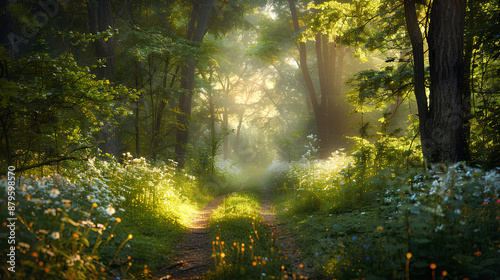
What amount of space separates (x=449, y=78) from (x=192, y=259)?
605 centimetres

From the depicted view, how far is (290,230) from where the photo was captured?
6.29 meters

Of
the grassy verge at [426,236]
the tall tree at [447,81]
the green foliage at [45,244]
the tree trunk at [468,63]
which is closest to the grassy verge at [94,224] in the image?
the green foliage at [45,244]

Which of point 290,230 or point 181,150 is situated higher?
point 181,150

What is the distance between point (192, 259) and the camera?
4680 mm

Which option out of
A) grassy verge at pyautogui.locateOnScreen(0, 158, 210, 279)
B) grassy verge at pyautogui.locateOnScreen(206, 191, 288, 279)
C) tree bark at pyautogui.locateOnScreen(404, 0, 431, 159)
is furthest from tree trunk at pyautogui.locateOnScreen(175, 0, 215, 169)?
tree bark at pyautogui.locateOnScreen(404, 0, 431, 159)

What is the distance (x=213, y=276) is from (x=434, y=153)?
5060 millimetres

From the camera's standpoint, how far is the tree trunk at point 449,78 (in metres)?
5.50

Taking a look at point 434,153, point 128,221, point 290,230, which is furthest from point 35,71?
point 434,153

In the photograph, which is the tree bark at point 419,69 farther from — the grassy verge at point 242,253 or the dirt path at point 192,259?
the dirt path at point 192,259

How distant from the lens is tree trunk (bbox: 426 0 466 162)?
18.1 feet

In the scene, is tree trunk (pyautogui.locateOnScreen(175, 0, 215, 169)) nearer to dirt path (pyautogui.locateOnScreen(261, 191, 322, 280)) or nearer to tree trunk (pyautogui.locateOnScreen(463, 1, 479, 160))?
dirt path (pyautogui.locateOnScreen(261, 191, 322, 280))

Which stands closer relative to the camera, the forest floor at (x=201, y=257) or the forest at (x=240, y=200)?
the forest at (x=240, y=200)

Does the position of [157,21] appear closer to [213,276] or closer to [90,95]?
[90,95]

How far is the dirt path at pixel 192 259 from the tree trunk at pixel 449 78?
4817 mm
